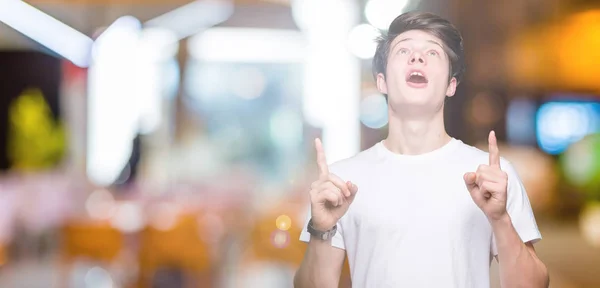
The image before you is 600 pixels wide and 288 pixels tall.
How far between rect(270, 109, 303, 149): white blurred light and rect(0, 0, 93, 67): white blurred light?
87 cm

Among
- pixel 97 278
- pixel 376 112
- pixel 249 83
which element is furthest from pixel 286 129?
pixel 376 112

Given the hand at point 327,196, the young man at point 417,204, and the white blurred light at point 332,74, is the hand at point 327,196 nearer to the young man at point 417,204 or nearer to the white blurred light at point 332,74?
the young man at point 417,204

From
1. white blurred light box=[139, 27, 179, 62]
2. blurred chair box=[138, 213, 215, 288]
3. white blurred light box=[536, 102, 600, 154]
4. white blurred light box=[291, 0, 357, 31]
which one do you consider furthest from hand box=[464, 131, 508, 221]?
white blurred light box=[536, 102, 600, 154]

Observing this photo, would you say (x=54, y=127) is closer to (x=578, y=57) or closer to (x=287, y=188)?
(x=287, y=188)

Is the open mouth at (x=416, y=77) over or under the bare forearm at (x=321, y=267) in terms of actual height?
over

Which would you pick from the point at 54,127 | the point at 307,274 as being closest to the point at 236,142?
the point at 54,127

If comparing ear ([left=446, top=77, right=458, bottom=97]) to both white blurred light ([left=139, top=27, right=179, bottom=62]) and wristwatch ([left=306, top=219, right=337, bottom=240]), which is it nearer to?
wristwatch ([left=306, top=219, right=337, bottom=240])

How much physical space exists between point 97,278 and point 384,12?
8.13 ft

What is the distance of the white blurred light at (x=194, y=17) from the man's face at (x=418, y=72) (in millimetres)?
2478

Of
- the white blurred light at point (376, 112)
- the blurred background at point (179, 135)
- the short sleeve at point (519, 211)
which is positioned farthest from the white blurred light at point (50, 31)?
the short sleeve at point (519, 211)

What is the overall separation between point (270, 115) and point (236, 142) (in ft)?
0.66

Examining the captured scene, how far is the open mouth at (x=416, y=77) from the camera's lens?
1.12m

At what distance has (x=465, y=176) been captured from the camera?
1.02 meters

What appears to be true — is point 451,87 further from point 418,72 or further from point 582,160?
point 582,160
